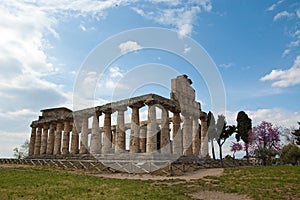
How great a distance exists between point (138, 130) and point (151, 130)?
3.03 meters

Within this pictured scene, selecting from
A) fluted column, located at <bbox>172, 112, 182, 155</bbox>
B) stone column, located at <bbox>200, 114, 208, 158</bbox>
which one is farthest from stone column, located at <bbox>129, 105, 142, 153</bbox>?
stone column, located at <bbox>200, 114, 208, 158</bbox>

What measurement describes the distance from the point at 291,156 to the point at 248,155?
846 cm

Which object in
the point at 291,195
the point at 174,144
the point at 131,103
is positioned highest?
the point at 131,103

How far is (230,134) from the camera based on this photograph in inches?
1928

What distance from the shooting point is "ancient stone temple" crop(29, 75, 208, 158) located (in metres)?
33.7

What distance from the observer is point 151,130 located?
3244 cm

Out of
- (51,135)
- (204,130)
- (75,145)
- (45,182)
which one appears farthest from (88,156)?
(45,182)

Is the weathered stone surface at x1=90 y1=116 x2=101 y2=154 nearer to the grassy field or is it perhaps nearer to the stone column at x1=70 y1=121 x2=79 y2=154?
the stone column at x1=70 y1=121 x2=79 y2=154

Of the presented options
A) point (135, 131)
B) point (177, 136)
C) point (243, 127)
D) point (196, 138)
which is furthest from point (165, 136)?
point (243, 127)

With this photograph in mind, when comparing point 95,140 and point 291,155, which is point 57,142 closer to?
point 95,140

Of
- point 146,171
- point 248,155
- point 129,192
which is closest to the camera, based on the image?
point 129,192

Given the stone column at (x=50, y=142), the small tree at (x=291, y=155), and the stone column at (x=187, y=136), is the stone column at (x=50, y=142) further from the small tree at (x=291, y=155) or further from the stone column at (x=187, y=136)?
the small tree at (x=291, y=155)

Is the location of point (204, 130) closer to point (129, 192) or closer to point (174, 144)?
point (174, 144)

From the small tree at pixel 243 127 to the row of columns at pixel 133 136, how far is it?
884cm
